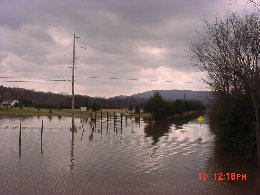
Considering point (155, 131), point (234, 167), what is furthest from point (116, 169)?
point (155, 131)

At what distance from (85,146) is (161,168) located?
915cm

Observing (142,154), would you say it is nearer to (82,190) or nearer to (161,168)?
(161,168)

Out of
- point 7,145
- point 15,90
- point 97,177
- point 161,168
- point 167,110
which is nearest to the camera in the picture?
point 97,177

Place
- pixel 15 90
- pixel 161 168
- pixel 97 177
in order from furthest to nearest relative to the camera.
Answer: pixel 15 90, pixel 161 168, pixel 97 177

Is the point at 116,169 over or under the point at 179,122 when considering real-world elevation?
under

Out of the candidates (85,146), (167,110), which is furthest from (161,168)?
(167,110)

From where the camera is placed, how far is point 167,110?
73.2m
